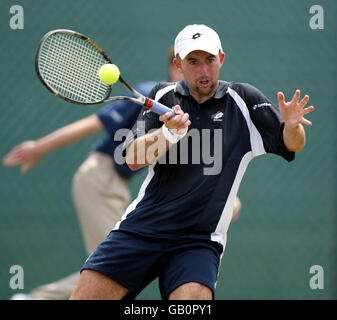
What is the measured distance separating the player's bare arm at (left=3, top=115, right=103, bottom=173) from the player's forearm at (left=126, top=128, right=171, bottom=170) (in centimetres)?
130

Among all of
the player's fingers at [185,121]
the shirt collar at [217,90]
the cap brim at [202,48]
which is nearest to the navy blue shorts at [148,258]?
the player's fingers at [185,121]

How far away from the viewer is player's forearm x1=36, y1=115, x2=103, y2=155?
4.10 m

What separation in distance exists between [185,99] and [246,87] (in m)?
0.28

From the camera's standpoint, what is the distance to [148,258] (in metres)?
2.88

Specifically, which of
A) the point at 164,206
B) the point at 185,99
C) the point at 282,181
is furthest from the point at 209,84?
the point at 282,181

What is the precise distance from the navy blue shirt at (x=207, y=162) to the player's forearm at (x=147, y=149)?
7cm

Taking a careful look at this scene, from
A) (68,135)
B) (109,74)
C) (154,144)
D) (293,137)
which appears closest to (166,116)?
(154,144)

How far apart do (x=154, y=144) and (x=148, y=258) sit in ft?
1.62

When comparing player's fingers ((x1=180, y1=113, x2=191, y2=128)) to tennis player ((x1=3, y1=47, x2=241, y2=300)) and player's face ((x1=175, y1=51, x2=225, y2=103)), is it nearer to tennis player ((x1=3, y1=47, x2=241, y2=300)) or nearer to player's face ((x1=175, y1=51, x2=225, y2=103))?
player's face ((x1=175, y1=51, x2=225, y2=103))

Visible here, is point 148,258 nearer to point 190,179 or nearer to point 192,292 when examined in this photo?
point 192,292

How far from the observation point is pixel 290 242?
187 inches

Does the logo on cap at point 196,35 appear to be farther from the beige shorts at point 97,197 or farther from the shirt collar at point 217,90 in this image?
the beige shorts at point 97,197

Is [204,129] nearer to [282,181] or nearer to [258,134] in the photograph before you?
[258,134]

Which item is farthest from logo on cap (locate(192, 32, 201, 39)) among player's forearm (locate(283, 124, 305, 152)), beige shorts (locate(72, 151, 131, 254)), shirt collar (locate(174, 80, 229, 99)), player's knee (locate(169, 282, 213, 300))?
beige shorts (locate(72, 151, 131, 254))
